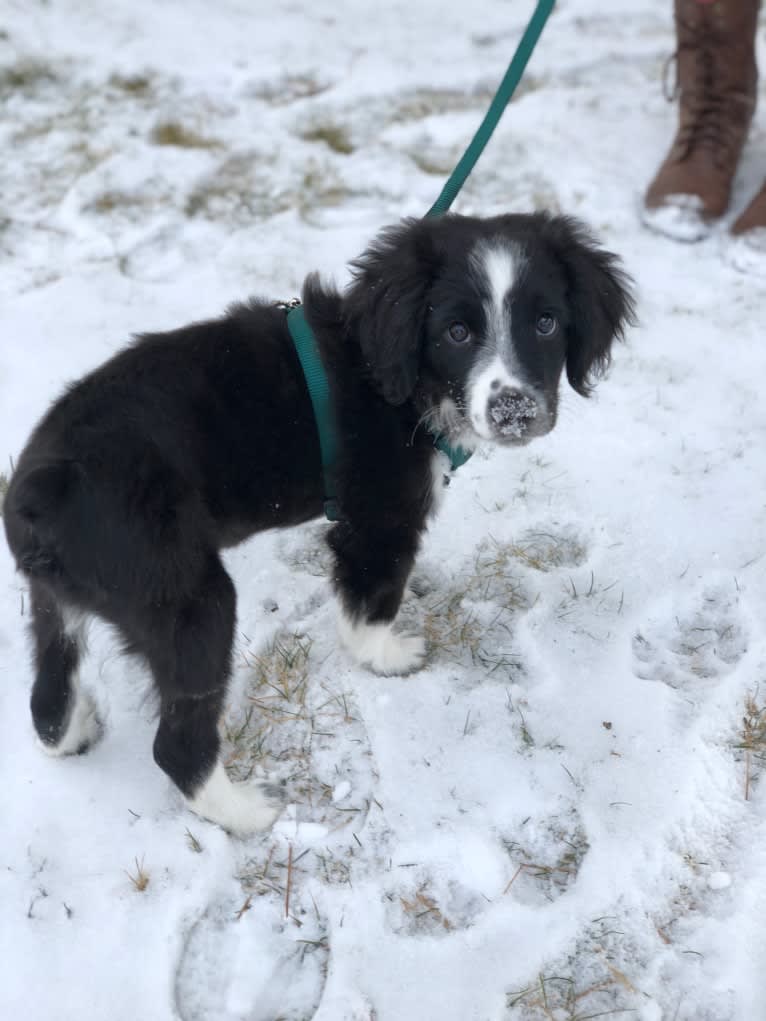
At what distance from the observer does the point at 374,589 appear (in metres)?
2.34

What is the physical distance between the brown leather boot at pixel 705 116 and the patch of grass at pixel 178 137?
87.8 inches

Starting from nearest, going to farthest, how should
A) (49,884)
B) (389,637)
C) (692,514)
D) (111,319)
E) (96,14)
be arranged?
(49,884), (389,637), (692,514), (111,319), (96,14)

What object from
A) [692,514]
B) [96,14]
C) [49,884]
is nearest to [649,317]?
[692,514]

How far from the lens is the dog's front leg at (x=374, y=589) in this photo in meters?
2.28

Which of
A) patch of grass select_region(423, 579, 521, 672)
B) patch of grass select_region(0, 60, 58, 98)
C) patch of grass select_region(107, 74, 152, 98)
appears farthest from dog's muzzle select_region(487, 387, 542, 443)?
patch of grass select_region(0, 60, 58, 98)

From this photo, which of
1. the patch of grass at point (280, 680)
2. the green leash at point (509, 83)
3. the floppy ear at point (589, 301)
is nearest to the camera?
the floppy ear at point (589, 301)

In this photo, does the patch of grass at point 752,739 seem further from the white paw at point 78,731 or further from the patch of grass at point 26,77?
the patch of grass at point 26,77

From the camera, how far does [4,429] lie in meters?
3.12

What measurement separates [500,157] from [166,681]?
346 centimetres

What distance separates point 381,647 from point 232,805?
606 millimetres

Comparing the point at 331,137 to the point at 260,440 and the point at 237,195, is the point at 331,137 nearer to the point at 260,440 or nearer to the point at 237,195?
the point at 237,195

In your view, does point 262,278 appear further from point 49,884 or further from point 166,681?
point 49,884

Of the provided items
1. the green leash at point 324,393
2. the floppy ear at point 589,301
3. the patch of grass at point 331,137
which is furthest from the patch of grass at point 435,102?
the floppy ear at point 589,301

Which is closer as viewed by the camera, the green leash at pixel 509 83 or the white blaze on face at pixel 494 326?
the white blaze on face at pixel 494 326
